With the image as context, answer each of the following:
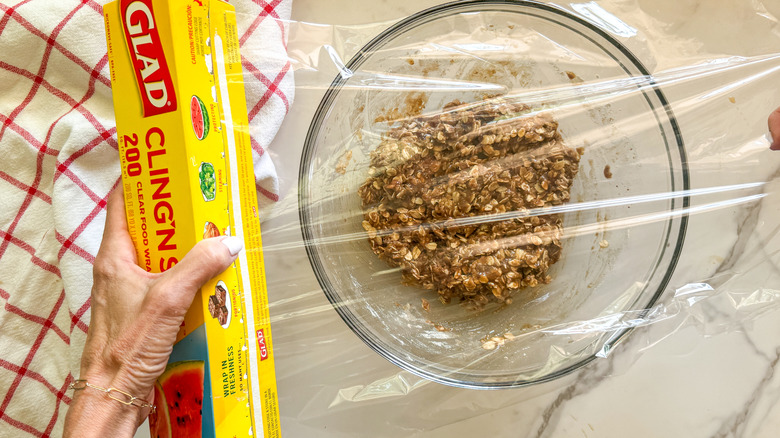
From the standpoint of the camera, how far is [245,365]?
688 millimetres

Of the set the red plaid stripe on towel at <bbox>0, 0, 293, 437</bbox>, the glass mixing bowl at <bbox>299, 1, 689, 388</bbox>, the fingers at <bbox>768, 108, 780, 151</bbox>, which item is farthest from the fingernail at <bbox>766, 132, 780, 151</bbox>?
the red plaid stripe on towel at <bbox>0, 0, 293, 437</bbox>

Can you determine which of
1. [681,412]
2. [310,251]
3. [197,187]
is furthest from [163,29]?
[681,412]

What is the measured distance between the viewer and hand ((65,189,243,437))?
0.63 metres

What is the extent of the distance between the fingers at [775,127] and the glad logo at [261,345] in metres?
0.83

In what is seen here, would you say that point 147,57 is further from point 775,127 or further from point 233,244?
point 775,127

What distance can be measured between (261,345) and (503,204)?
43 centimetres

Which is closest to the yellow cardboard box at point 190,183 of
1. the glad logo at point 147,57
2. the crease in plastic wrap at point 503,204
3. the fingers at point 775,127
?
the glad logo at point 147,57

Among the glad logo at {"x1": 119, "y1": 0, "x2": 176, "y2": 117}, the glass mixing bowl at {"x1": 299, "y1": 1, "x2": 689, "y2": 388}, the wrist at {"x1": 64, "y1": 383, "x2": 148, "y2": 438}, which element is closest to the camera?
the glad logo at {"x1": 119, "y1": 0, "x2": 176, "y2": 117}

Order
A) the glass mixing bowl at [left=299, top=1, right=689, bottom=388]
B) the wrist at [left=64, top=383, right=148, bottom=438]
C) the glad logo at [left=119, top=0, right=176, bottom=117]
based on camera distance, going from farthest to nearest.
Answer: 1. the glass mixing bowl at [left=299, top=1, right=689, bottom=388]
2. the wrist at [left=64, top=383, right=148, bottom=438]
3. the glad logo at [left=119, top=0, right=176, bottom=117]

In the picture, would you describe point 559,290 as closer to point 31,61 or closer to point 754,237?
point 754,237

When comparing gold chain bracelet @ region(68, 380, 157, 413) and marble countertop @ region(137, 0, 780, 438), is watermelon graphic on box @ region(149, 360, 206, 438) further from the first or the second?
marble countertop @ region(137, 0, 780, 438)

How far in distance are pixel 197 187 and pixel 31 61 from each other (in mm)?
592

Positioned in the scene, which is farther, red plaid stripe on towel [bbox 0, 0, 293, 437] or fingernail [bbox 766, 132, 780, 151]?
red plaid stripe on towel [bbox 0, 0, 293, 437]

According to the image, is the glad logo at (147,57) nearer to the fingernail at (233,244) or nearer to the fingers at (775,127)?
the fingernail at (233,244)
